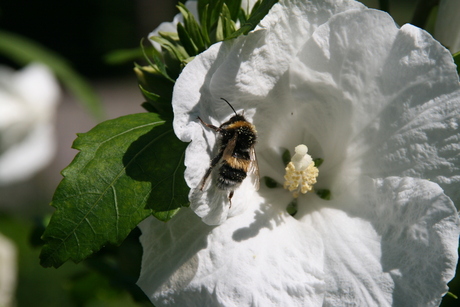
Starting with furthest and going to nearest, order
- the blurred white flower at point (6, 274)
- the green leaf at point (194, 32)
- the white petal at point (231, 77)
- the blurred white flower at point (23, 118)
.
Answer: the blurred white flower at point (23, 118) < the blurred white flower at point (6, 274) < the green leaf at point (194, 32) < the white petal at point (231, 77)

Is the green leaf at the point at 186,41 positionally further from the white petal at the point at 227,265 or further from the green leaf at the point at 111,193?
the white petal at the point at 227,265

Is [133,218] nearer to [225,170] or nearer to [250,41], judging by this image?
[225,170]

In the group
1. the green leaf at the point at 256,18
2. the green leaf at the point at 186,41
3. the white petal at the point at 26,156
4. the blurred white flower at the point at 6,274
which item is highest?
the green leaf at the point at 256,18

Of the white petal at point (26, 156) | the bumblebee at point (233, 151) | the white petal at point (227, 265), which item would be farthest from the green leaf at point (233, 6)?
the white petal at point (26, 156)

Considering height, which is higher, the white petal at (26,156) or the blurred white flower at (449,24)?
the blurred white flower at (449,24)

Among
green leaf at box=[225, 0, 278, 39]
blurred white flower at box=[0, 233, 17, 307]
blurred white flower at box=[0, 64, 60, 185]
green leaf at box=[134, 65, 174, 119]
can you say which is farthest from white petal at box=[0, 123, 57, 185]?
green leaf at box=[225, 0, 278, 39]

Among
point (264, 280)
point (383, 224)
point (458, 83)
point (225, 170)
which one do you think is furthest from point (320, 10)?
point (264, 280)

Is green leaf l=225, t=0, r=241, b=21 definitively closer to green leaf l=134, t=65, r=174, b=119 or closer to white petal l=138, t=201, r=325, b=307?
green leaf l=134, t=65, r=174, b=119
